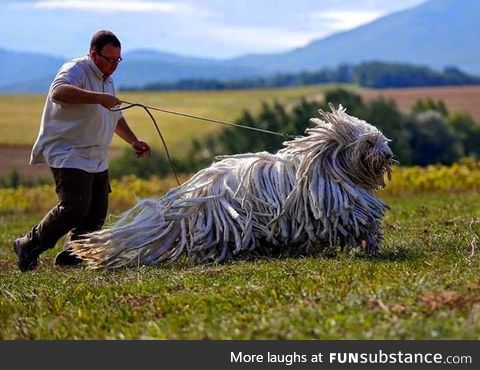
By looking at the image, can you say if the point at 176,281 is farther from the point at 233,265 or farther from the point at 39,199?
the point at 39,199

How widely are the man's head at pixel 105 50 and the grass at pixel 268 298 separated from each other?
173 centimetres

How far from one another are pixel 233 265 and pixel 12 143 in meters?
55.0

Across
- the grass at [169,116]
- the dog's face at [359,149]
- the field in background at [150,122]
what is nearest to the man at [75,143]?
the dog's face at [359,149]

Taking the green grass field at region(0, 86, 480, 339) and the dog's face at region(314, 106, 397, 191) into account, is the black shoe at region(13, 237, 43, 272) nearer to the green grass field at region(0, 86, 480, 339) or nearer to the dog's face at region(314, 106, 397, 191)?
the green grass field at region(0, 86, 480, 339)

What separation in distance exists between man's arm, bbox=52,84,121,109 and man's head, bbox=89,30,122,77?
1.57 ft

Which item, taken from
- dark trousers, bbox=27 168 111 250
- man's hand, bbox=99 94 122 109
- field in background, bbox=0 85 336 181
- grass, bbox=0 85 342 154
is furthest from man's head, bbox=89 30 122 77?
grass, bbox=0 85 342 154

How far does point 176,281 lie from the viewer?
24.2 feet

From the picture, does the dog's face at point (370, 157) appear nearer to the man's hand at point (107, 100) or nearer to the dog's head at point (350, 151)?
the dog's head at point (350, 151)

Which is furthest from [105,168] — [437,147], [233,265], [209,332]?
[437,147]

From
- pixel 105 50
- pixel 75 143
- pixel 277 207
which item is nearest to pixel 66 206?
pixel 75 143

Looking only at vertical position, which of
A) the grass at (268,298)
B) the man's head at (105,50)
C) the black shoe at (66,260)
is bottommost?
the black shoe at (66,260)

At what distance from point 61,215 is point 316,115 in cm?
3090

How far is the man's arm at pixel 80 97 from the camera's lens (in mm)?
8656

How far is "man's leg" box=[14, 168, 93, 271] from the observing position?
9297 mm
